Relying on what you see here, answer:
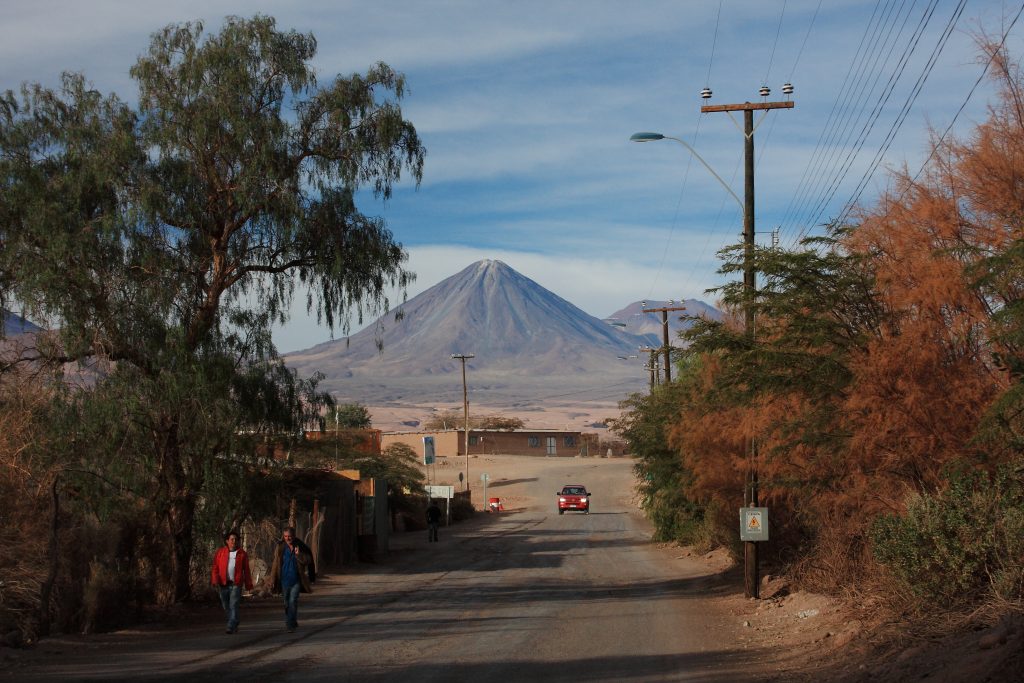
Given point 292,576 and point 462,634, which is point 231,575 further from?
point 462,634

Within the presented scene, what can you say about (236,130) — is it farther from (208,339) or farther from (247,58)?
(208,339)

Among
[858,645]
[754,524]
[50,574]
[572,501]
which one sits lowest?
[572,501]

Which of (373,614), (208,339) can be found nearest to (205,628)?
(373,614)

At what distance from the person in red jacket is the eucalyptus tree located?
3.20m

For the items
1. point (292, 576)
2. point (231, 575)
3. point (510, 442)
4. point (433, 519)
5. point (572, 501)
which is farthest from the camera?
point (510, 442)

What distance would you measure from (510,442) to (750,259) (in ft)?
373

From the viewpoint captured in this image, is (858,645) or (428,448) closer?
(858,645)

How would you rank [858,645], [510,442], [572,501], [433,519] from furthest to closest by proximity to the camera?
[510,442] < [572,501] < [433,519] < [858,645]

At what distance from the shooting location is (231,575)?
1658 cm

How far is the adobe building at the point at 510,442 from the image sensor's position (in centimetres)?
12100

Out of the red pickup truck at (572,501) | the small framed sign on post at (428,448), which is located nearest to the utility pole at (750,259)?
the small framed sign on post at (428,448)

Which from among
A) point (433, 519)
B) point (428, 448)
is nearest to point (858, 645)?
point (433, 519)

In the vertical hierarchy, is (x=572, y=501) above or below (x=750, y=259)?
below

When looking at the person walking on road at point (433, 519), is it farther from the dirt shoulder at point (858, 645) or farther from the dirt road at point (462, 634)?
the dirt shoulder at point (858, 645)
